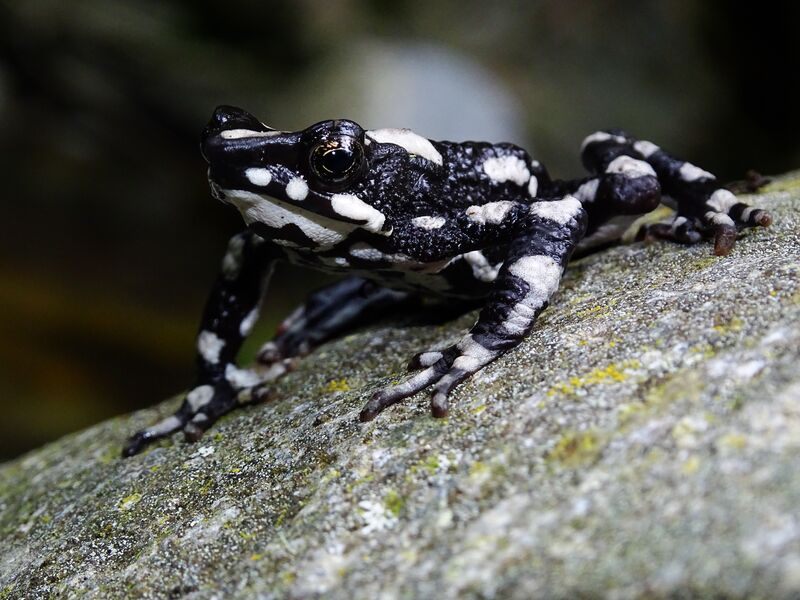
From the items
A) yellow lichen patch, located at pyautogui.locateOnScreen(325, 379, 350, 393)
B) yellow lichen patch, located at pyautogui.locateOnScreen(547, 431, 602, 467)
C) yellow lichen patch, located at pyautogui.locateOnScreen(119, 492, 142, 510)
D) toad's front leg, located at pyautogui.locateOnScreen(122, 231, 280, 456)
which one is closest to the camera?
yellow lichen patch, located at pyautogui.locateOnScreen(547, 431, 602, 467)

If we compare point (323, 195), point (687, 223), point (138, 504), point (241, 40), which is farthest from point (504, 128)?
point (138, 504)

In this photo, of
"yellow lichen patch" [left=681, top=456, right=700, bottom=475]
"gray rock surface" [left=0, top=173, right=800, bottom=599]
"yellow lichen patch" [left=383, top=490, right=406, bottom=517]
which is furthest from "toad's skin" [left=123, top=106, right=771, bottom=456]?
"yellow lichen patch" [left=681, top=456, right=700, bottom=475]

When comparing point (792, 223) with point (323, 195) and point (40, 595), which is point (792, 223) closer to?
point (323, 195)

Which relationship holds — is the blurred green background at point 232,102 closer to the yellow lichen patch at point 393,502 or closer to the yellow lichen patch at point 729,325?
the yellow lichen patch at point 393,502

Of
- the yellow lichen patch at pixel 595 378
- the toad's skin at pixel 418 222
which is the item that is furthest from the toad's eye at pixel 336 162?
the yellow lichen patch at pixel 595 378

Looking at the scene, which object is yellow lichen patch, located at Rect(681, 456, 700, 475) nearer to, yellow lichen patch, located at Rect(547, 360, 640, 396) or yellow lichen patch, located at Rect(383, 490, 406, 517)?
yellow lichen patch, located at Rect(547, 360, 640, 396)

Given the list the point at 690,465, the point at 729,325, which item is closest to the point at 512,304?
the point at 729,325
